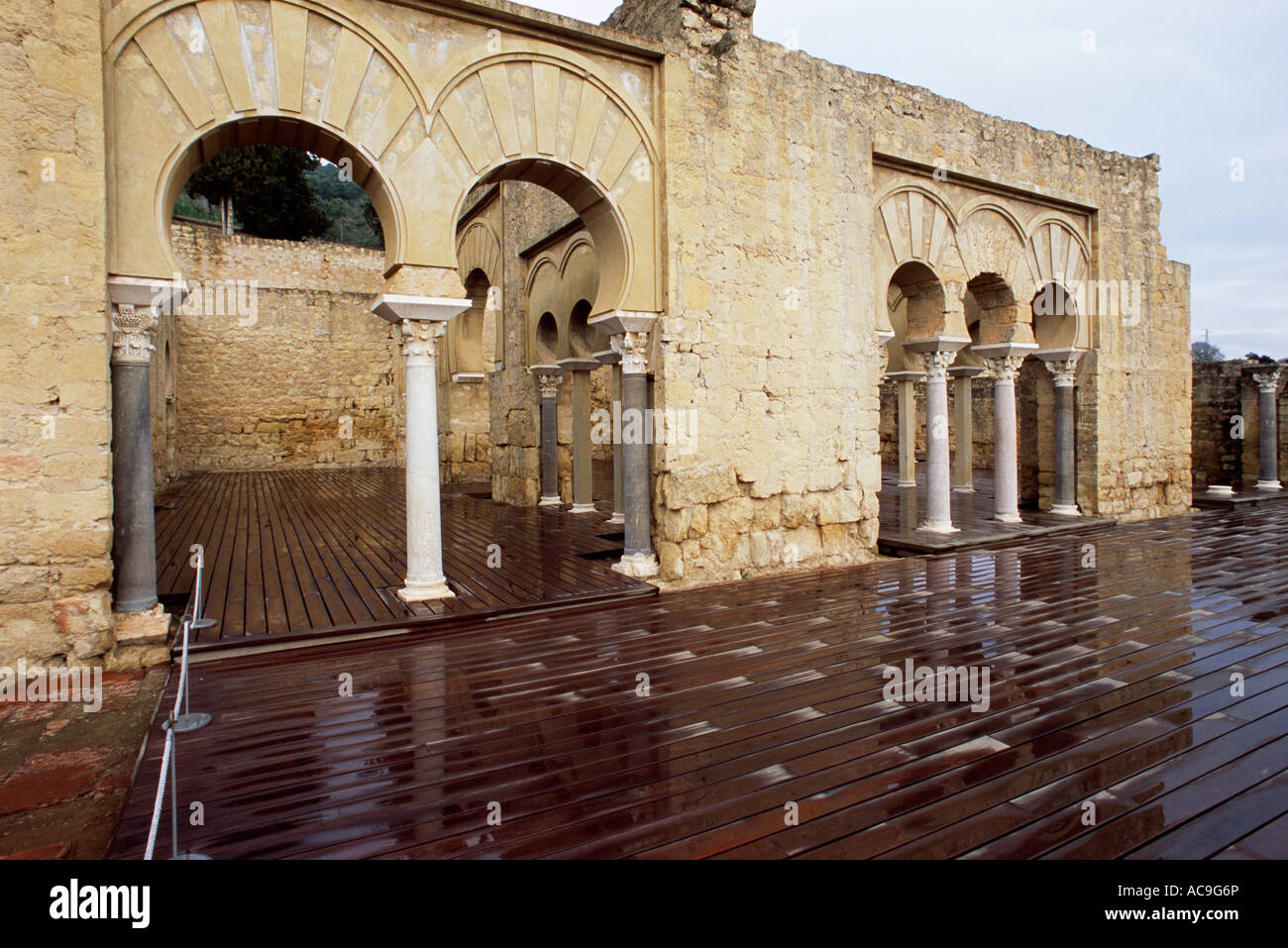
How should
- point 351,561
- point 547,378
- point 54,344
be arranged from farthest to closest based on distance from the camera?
point 547,378 < point 351,561 < point 54,344

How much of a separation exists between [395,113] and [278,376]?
47.1ft

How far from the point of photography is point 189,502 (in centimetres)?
1125

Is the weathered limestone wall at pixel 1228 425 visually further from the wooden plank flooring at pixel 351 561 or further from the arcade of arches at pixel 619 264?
the wooden plank flooring at pixel 351 561

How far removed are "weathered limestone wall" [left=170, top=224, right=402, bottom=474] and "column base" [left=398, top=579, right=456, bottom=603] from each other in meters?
12.3

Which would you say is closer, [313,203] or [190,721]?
[190,721]

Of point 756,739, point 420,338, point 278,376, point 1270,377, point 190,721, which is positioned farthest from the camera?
point 278,376

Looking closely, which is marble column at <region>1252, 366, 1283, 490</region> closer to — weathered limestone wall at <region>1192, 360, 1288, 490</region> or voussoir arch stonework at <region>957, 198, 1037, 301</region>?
weathered limestone wall at <region>1192, 360, 1288, 490</region>

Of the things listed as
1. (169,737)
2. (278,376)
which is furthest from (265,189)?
(169,737)

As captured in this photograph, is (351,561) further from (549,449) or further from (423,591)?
(549,449)

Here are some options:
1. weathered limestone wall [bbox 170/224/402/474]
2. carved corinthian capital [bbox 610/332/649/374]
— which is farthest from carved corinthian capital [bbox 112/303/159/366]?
weathered limestone wall [bbox 170/224/402/474]

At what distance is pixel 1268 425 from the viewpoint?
13.5 meters

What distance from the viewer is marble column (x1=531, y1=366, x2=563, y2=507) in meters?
10.3

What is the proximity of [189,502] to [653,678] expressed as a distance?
33.2 ft
